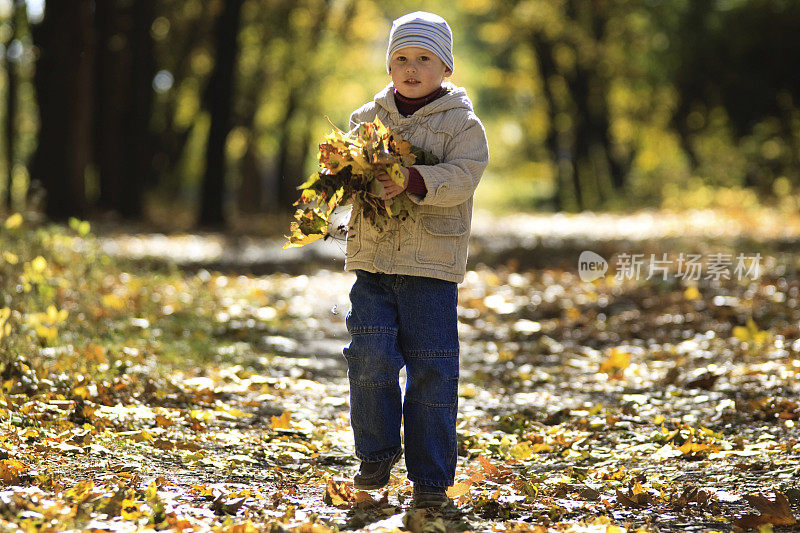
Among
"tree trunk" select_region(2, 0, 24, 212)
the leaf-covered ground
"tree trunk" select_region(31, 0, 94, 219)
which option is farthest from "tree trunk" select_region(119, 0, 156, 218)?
the leaf-covered ground

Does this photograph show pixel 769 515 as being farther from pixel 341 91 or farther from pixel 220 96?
pixel 341 91

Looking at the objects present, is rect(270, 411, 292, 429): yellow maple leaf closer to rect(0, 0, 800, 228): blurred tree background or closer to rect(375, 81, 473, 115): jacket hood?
rect(375, 81, 473, 115): jacket hood

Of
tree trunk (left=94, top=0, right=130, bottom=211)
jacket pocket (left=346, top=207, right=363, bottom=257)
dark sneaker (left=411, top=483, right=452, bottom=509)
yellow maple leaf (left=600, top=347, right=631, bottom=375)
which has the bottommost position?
dark sneaker (left=411, top=483, right=452, bottom=509)

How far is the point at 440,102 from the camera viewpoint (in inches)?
154

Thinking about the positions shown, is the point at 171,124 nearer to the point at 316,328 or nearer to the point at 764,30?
the point at 764,30

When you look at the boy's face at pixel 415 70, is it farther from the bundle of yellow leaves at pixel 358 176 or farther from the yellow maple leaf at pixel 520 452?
the yellow maple leaf at pixel 520 452

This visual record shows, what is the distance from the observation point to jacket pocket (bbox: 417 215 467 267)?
152 inches

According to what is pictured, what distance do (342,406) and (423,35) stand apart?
2.71 metres

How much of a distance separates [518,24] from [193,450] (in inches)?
1088

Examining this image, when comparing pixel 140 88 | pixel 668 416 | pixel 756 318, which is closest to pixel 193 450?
pixel 668 416

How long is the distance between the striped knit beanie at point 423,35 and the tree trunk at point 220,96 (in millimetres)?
15402

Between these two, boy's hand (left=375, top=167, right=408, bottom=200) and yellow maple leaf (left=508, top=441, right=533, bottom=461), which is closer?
boy's hand (left=375, top=167, right=408, bottom=200)

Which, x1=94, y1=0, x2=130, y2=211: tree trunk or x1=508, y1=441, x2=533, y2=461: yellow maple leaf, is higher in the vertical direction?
x1=94, y1=0, x2=130, y2=211: tree trunk

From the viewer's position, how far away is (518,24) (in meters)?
30.2
